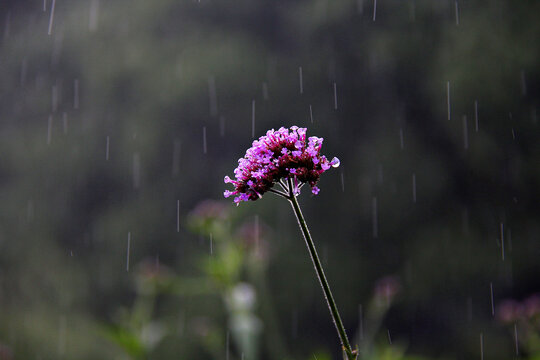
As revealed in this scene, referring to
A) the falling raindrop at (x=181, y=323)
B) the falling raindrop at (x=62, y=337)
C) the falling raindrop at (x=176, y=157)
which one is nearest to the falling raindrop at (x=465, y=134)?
the falling raindrop at (x=176, y=157)

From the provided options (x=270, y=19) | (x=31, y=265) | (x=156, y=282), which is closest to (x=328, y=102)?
(x=270, y=19)

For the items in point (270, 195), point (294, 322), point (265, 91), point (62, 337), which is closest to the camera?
point (294, 322)

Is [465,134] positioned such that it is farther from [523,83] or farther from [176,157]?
[176,157]

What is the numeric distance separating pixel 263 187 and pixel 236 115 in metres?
13.1

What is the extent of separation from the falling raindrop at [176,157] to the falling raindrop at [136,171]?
1.10 m

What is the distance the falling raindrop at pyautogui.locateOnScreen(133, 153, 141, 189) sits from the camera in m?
14.8

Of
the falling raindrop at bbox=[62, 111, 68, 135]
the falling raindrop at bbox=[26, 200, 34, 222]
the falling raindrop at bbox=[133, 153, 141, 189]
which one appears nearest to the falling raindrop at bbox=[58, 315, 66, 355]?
the falling raindrop at bbox=[26, 200, 34, 222]

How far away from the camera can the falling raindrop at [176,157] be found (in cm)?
1434

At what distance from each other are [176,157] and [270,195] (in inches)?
129

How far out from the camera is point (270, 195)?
12.6 meters

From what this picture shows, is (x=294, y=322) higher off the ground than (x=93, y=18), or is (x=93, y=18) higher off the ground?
→ (x=93, y=18)

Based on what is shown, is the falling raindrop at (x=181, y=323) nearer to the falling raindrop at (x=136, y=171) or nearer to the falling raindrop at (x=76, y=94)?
the falling raindrop at (x=136, y=171)

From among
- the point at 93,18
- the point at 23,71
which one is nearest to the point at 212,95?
the point at 93,18

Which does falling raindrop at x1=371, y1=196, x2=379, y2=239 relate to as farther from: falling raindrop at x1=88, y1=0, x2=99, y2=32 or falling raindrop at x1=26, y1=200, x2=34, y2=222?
falling raindrop at x1=88, y1=0, x2=99, y2=32
